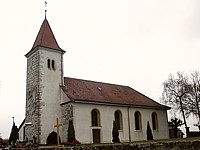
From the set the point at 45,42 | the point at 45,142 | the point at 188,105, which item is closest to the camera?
the point at 45,142

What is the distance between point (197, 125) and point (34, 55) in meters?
24.5

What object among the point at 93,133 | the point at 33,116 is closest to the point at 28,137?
the point at 33,116

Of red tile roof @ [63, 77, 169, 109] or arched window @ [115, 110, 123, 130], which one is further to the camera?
arched window @ [115, 110, 123, 130]

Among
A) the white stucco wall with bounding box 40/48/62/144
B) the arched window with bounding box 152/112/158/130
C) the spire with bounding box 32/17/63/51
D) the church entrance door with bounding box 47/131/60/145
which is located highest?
the spire with bounding box 32/17/63/51

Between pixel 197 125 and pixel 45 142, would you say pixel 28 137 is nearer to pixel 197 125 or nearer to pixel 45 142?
pixel 45 142

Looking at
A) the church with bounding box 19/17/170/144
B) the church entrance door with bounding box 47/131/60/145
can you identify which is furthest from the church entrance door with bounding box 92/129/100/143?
the church entrance door with bounding box 47/131/60/145

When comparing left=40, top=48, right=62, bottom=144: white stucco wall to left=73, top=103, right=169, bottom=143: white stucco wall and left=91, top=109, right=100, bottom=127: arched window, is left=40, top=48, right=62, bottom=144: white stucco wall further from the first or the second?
left=91, top=109, right=100, bottom=127: arched window

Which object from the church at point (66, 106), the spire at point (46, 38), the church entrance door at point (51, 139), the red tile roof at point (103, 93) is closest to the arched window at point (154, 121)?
the church at point (66, 106)

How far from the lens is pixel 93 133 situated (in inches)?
1148

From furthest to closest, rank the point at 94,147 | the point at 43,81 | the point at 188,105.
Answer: the point at 188,105
the point at 43,81
the point at 94,147

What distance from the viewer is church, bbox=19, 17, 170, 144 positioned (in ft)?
92.7

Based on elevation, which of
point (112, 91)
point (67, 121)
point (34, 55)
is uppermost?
point (34, 55)

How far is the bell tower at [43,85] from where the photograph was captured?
2827cm

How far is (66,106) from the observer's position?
2889 cm
